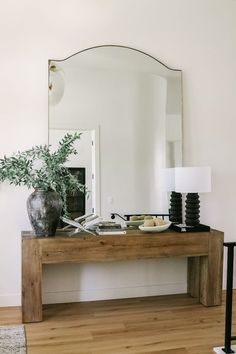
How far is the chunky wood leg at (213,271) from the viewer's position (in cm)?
317

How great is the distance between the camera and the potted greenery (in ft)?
9.34

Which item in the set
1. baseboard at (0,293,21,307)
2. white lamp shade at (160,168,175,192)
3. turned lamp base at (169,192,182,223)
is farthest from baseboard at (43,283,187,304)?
white lamp shade at (160,168,175,192)

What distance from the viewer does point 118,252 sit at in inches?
116

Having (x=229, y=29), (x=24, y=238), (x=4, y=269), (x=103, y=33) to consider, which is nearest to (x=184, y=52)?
(x=229, y=29)

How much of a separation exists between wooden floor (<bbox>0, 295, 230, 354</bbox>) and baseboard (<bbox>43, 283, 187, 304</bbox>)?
0.25 feet

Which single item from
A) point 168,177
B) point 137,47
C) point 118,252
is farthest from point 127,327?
point 137,47

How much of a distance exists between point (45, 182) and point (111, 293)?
51.0 inches

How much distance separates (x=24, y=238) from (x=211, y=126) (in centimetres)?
210

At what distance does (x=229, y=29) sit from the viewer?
367 cm

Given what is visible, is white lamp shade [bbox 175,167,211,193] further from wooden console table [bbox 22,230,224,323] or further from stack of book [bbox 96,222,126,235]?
stack of book [bbox 96,222,126,235]

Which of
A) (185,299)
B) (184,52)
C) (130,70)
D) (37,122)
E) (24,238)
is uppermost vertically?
(184,52)

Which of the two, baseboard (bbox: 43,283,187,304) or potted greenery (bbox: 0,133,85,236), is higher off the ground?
potted greenery (bbox: 0,133,85,236)

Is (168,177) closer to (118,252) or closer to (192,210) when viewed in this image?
(192,210)

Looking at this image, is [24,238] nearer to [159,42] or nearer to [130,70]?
[130,70]
